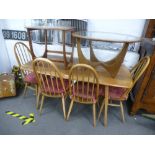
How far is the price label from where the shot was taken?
93.4 inches

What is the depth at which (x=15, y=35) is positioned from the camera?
2.41 metres

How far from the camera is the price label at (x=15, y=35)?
2371 millimetres

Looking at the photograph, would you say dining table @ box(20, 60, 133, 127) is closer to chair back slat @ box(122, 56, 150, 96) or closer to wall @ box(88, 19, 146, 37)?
chair back slat @ box(122, 56, 150, 96)

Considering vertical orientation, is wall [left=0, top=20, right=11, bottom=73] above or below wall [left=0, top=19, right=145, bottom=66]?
below

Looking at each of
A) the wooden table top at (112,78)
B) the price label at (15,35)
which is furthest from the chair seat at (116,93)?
the price label at (15,35)

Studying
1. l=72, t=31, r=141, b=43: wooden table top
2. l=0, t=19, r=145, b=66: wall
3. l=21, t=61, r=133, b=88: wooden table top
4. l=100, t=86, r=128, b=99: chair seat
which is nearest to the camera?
l=72, t=31, r=141, b=43: wooden table top

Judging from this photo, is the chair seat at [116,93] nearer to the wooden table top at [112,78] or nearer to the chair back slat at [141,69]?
the chair back slat at [141,69]

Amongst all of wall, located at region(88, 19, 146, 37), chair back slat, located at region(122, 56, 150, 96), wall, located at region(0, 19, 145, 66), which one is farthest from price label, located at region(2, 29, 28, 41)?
chair back slat, located at region(122, 56, 150, 96)

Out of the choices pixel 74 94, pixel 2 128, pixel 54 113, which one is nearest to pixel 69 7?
pixel 74 94

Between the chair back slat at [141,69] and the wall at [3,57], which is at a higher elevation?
the chair back slat at [141,69]

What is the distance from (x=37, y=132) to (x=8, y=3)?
1.37 meters

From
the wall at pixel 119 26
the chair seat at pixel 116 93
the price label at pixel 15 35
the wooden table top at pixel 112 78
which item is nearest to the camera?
the wooden table top at pixel 112 78

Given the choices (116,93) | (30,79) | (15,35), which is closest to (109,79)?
(116,93)

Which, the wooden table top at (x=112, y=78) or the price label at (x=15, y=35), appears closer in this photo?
the wooden table top at (x=112, y=78)
